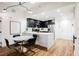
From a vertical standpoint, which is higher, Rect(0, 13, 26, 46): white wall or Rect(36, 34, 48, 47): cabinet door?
Rect(0, 13, 26, 46): white wall

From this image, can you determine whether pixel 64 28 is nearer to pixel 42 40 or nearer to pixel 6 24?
pixel 42 40

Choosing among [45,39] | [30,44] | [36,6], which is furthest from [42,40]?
[36,6]

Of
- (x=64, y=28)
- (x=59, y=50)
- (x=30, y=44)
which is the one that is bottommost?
(x=59, y=50)

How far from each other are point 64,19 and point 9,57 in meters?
1.39

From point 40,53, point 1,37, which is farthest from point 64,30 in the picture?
point 1,37

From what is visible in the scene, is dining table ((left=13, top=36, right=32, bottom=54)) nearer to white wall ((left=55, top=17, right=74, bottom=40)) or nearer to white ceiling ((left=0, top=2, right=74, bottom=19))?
white ceiling ((left=0, top=2, right=74, bottom=19))

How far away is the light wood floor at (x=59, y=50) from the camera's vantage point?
6.09 ft

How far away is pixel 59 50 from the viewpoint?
6.25ft

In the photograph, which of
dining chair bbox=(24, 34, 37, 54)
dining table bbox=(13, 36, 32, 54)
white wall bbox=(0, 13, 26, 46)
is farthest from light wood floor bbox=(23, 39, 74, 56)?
white wall bbox=(0, 13, 26, 46)

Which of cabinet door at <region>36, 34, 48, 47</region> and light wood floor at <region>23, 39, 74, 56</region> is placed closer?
light wood floor at <region>23, 39, 74, 56</region>

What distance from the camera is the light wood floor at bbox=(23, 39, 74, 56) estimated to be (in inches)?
73.1

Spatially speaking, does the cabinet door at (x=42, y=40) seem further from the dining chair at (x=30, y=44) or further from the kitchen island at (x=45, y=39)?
the dining chair at (x=30, y=44)

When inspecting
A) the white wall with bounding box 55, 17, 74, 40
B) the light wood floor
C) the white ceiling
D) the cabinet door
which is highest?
the white ceiling

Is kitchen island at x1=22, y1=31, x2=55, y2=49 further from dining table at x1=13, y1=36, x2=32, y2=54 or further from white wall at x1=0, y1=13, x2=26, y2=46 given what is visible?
white wall at x1=0, y1=13, x2=26, y2=46
